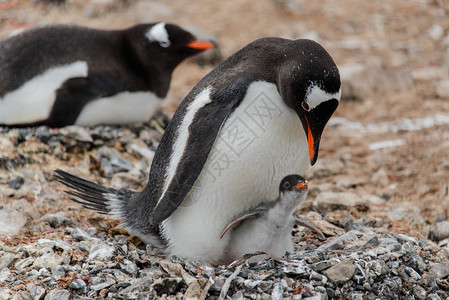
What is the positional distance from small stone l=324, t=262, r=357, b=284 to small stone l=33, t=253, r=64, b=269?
1.27m

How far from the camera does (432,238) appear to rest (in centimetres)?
380

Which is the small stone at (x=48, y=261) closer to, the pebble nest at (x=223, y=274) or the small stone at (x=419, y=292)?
the pebble nest at (x=223, y=274)

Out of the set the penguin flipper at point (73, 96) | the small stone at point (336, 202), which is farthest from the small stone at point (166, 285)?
the penguin flipper at point (73, 96)

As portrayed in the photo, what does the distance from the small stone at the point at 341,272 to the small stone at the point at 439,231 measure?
3.93 feet

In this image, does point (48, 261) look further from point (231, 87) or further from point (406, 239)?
point (406, 239)

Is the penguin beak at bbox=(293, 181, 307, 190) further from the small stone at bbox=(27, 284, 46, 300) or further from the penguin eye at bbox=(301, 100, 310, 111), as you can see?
the small stone at bbox=(27, 284, 46, 300)

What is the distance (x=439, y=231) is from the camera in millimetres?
3779

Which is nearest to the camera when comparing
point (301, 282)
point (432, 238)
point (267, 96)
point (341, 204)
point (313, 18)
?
point (301, 282)

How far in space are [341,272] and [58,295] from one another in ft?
4.13

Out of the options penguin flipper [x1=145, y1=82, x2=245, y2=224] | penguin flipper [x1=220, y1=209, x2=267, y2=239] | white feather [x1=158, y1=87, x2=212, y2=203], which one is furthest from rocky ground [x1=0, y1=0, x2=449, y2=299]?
white feather [x1=158, y1=87, x2=212, y2=203]

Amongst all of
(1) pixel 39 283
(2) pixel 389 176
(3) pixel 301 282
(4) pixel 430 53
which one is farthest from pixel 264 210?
(4) pixel 430 53

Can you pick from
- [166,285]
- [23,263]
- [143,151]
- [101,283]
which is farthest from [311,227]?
[143,151]

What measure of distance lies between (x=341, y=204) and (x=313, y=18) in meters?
4.42

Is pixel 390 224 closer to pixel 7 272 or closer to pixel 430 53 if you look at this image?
pixel 7 272
